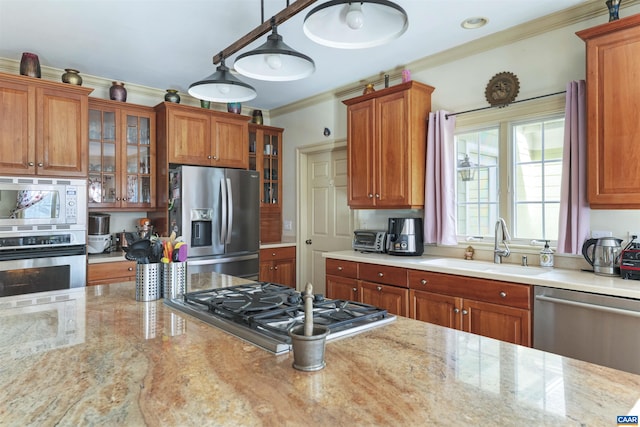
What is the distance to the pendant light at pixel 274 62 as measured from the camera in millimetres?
1636

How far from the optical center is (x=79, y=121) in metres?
3.42

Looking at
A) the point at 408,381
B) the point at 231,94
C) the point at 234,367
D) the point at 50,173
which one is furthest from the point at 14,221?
the point at 408,381

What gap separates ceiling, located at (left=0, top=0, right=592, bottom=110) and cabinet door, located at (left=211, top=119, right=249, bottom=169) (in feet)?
1.94

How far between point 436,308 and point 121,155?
10.7ft

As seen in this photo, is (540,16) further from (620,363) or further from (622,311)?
(620,363)

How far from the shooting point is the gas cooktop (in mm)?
1235

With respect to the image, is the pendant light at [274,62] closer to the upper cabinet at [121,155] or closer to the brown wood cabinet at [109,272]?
the brown wood cabinet at [109,272]

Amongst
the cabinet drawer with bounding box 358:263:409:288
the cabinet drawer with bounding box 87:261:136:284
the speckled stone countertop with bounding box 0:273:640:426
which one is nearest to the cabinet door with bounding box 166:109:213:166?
the cabinet drawer with bounding box 87:261:136:284

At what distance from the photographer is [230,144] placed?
4.34 metres

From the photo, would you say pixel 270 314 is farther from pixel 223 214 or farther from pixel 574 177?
pixel 223 214

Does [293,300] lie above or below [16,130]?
below

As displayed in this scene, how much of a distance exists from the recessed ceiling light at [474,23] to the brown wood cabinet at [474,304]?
1.83 m

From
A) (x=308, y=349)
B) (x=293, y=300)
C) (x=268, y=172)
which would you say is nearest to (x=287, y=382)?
(x=308, y=349)

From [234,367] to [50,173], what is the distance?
3122 millimetres
